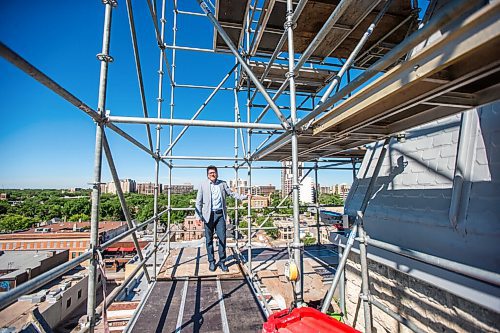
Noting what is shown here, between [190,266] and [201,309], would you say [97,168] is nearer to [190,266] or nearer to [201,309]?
[201,309]

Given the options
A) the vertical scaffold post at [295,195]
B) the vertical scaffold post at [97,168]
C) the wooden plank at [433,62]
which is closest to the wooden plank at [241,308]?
the vertical scaffold post at [295,195]

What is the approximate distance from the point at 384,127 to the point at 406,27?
2.43 metres

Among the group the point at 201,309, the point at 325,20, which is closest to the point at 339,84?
the point at 325,20

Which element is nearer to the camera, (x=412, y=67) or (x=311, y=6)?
(x=412, y=67)

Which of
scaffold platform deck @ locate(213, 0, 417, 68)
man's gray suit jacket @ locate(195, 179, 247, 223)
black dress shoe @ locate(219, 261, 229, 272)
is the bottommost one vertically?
black dress shoe @ locate(219, 261, 229, 272)

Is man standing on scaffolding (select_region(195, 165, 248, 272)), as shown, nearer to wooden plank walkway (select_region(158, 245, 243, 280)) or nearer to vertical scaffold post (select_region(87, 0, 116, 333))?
wooden plank walkway (select_region(158, 245, 243, 280))

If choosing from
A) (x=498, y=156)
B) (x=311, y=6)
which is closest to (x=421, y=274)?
(x=498, y=156)

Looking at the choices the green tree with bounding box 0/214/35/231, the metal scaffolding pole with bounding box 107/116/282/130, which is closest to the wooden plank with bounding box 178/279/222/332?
the metal scaffolding pole with bounding box 107/116/282/130

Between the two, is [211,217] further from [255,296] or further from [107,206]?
[107,206]

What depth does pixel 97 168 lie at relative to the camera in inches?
73.2

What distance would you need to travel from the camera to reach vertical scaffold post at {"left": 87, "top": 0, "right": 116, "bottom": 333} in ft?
5.83

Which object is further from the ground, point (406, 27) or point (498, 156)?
point (406, 27)

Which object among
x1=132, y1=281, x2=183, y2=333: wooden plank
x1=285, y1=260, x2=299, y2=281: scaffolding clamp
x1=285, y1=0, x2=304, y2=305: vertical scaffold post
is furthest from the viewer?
x1=132, y1=281, x2=183, y2=333: wooden plank

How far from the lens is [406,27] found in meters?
3.76
